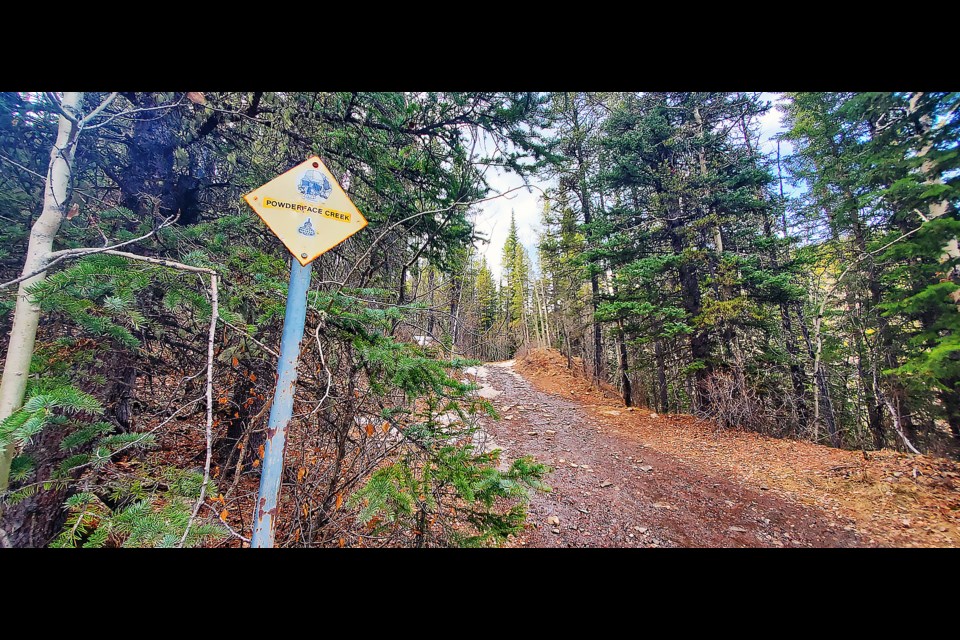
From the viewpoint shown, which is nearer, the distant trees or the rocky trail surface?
the rocky trail surface

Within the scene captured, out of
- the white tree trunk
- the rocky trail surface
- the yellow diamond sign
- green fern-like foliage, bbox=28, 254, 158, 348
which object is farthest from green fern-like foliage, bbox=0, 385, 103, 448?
the rocky trail surface

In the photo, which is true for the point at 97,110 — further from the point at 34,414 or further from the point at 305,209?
the point at 34,414

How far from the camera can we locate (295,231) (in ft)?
4.27

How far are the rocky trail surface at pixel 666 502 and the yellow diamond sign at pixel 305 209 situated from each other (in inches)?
89.0

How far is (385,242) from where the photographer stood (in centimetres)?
352

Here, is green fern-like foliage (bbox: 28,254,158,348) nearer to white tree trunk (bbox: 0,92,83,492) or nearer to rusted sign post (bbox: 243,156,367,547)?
white tree trunk (bbox: 0,92,83,492)

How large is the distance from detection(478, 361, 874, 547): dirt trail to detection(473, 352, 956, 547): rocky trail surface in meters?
0.01

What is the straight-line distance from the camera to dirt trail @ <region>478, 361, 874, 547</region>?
3.22 metres

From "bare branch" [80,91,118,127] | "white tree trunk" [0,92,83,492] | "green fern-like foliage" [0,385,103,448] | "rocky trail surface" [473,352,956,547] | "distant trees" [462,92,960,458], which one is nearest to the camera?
"green fern-like foliage" [0,385,103,448]

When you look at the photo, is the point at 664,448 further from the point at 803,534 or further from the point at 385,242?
the point at 385,242

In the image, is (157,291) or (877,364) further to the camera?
(877,364)
